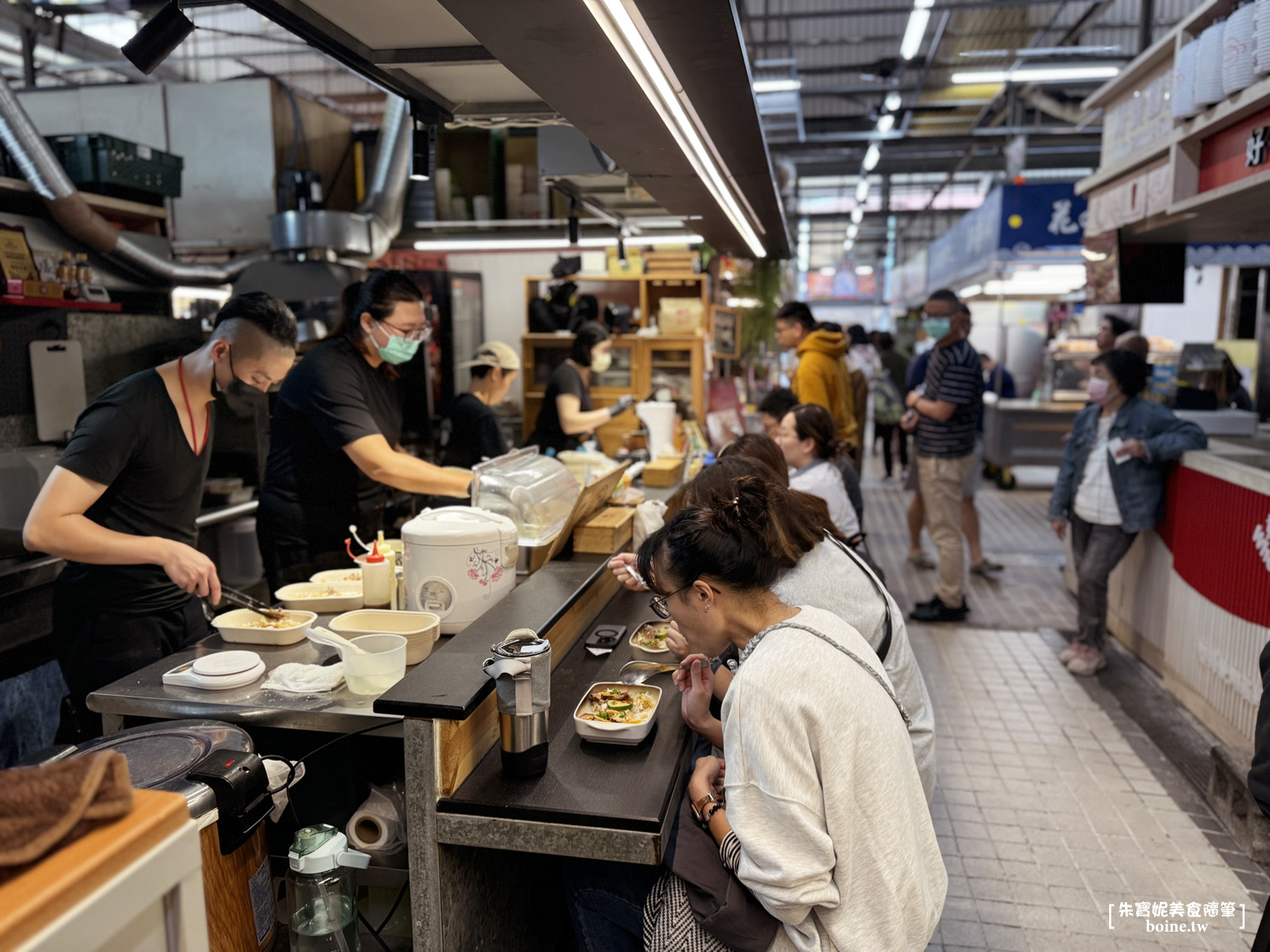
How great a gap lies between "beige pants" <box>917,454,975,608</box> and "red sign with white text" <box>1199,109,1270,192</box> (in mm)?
2291

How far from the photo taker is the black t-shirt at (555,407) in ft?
20.3

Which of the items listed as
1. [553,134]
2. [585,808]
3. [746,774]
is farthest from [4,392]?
[746,774]

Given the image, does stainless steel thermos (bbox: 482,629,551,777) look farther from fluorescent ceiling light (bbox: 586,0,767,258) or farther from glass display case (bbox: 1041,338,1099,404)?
glass display case (bbox: 1041,338,1099,404)

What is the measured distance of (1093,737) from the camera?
14.6ft

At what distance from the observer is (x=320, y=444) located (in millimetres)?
3438

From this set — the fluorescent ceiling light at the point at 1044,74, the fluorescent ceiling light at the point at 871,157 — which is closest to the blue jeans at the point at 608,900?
the fluorescent ceiling light at the point at 1044,74

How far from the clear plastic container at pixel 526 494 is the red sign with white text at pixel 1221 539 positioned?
3156 mm

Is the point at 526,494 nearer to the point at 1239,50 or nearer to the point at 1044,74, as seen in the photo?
the point at 1239,50

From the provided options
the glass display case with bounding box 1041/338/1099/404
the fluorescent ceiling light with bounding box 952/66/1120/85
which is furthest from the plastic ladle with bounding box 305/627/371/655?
the glass display case with bounding box 1041/338/1099/404

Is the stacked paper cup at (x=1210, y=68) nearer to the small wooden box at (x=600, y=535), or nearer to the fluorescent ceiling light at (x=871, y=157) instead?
the small wooden box at (x=600, y=535)

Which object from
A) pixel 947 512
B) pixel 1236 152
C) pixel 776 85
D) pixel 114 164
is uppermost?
pixel 776 85

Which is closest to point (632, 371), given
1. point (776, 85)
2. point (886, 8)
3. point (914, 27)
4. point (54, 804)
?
point (776, 85)

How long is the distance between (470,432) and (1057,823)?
3.63 metres

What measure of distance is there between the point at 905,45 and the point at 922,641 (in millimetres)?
6194
